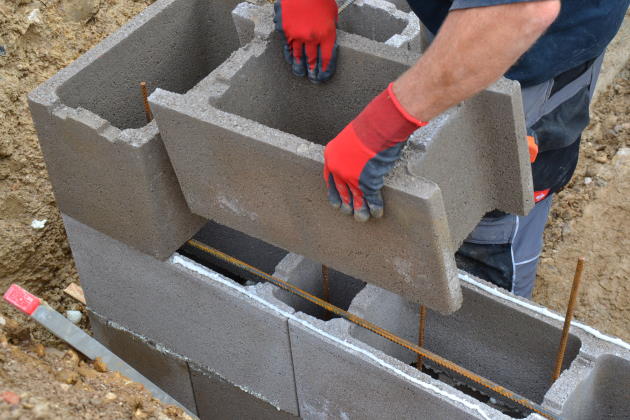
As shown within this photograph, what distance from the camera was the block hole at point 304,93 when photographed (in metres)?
3.06

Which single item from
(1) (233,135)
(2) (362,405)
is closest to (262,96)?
(1) (233,135)

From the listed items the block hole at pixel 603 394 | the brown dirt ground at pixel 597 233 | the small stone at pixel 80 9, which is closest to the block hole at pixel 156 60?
the small stone at pixel 80 9

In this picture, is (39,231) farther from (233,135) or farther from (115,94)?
(233,135)

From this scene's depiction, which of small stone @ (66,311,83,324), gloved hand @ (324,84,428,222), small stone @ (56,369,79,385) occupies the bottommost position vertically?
small stone @ (66,311,83,324)

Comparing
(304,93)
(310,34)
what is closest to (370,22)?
(304,93)

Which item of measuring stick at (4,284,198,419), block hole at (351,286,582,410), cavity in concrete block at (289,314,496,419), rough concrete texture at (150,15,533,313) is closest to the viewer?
rough concrete texture at (150,15,533,313)

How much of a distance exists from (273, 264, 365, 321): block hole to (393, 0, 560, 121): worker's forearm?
47.6 inches

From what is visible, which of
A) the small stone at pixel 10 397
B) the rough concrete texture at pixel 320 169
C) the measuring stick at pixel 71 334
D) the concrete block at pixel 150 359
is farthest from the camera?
the concrete block at pixel 150 359

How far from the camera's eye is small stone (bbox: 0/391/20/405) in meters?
2.77

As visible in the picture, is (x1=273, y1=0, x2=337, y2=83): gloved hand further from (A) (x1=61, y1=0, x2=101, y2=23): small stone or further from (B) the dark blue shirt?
(A) (x1=61, y1=0, x2=101, y2=23): small stone

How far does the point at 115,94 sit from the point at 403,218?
162cm

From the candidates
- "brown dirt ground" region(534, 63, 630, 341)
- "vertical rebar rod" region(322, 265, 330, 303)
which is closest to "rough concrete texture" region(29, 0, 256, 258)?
"vertical rebar rod" region(322, 265, 330, 303)

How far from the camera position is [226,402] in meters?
3.87

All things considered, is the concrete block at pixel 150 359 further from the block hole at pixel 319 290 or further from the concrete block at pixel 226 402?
the block hole at pixel 319 290
